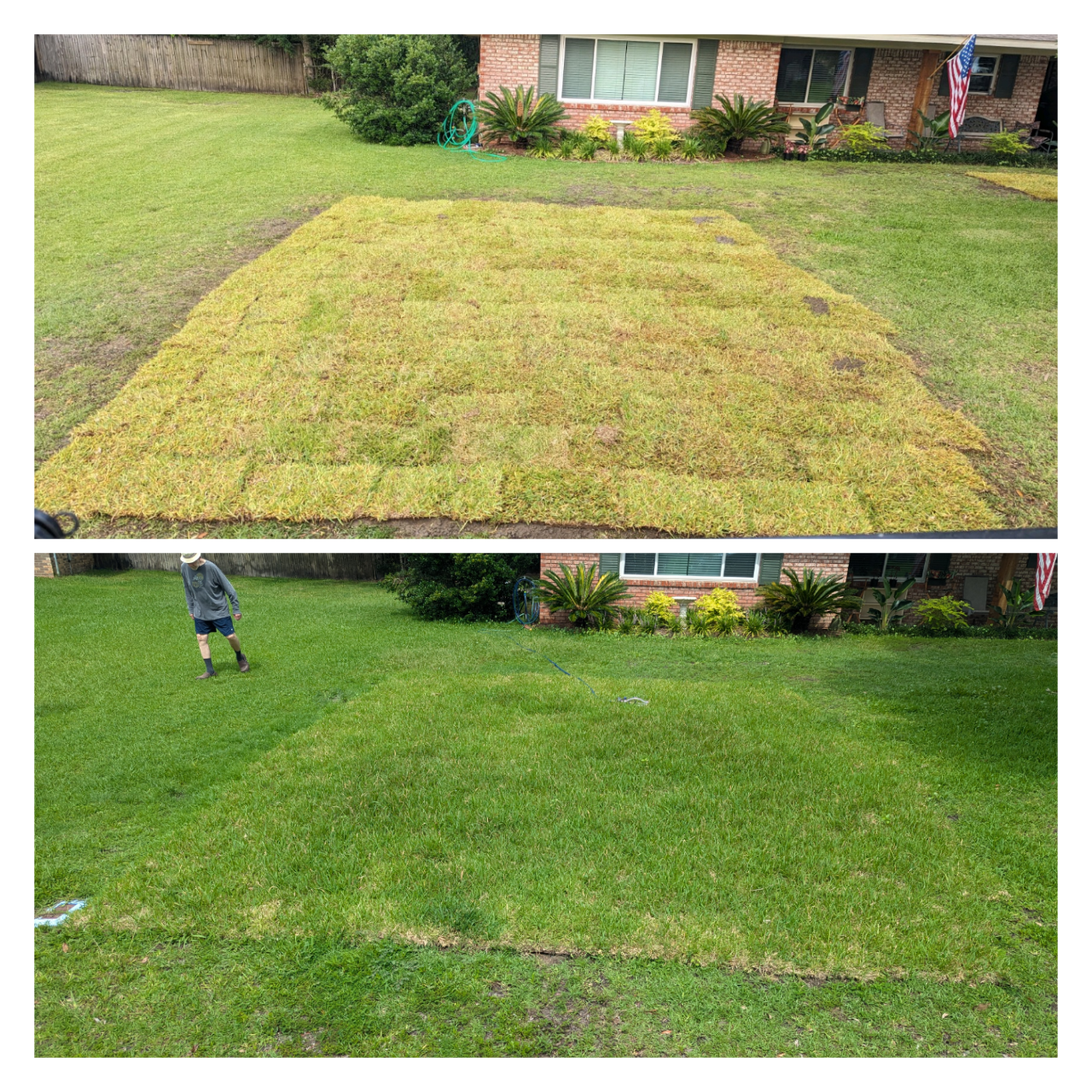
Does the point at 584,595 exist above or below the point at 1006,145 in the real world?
below

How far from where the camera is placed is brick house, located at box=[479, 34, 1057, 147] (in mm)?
6312

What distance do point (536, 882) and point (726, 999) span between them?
1007 mm

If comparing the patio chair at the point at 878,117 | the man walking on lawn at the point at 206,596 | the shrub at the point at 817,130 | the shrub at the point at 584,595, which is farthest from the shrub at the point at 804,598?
the patio chair at the point at 878,117

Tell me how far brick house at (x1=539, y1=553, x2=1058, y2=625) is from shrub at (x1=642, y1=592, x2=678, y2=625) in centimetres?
5

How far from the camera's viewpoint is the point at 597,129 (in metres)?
8.54

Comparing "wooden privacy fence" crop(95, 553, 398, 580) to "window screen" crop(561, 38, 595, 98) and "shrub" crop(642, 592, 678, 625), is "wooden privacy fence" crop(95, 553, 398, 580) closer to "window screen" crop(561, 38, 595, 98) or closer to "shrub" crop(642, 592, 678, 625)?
"shrub" crop(642, 592, 678, 625)

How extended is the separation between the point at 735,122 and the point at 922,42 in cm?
208

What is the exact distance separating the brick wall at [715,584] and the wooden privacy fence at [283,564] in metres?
1.61

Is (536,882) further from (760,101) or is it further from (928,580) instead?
(760,101)

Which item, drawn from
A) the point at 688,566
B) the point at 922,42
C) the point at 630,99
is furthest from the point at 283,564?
the point at 922,42

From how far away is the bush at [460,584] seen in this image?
556 centimetres

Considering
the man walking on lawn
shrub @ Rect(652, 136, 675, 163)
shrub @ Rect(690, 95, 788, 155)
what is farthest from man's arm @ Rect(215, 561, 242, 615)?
shrub @ Rect(690, 95, 788, 155)

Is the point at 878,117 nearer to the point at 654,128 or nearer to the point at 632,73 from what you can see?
the point at 654,128
